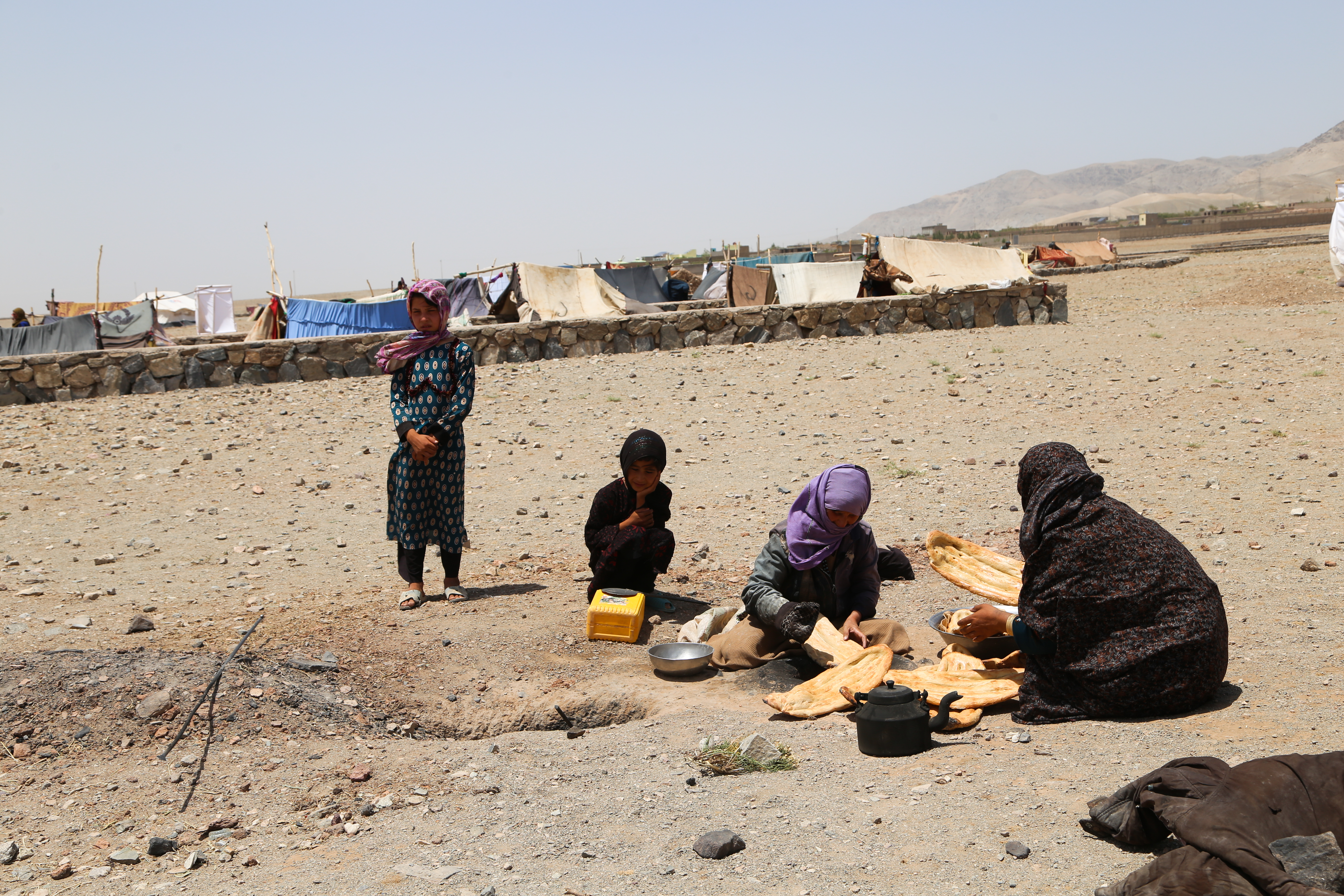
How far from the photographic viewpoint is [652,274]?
22.7m

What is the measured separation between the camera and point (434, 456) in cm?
481

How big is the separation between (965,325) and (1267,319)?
3662 mm

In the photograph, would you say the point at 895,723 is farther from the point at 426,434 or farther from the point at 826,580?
the point at 426,434

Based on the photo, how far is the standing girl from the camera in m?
4.84

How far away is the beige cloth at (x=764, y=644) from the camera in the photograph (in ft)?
13.2

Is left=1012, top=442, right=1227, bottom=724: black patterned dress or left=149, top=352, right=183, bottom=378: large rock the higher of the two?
left=149, top=352, right=183, bottom=378: large rock

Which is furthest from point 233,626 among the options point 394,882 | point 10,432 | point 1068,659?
point 10,432

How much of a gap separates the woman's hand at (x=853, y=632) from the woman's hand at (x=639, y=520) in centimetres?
102

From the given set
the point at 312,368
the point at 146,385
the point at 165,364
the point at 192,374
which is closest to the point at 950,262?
the point at 312,368

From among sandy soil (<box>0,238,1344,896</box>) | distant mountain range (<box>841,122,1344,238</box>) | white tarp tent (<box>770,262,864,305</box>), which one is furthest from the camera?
distant mountain range (<box>841,122,1344,238</box>)

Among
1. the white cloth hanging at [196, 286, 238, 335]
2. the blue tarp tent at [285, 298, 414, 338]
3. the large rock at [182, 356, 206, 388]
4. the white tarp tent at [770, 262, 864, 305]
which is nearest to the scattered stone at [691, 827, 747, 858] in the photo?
the large rock at [182, 356, 206, 388]

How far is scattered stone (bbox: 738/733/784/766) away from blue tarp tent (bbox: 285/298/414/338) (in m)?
13.5

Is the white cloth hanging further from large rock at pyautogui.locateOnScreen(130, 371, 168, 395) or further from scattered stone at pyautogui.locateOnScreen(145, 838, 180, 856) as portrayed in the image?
scattered stone at pyautogui.locateOnScreen(145, 838, 180, 856)

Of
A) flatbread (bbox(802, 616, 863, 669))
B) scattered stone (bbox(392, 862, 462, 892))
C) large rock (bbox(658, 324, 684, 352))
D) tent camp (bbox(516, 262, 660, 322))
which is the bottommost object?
scattered stone (bbox(392, 862, 462, 892))
